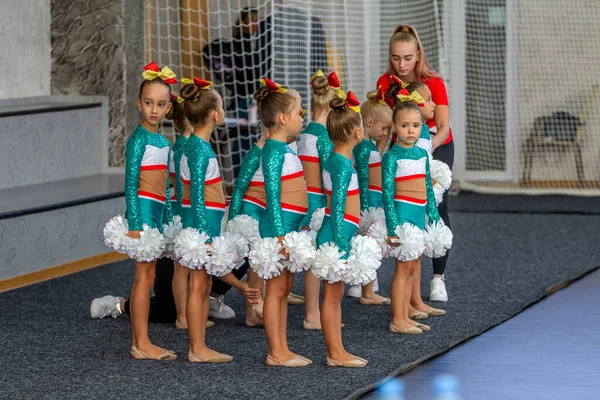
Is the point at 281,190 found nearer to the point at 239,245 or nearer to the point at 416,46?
the point at 239,245

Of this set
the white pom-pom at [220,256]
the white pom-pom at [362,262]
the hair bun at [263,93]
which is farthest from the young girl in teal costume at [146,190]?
the white pom-pom at [362,262]

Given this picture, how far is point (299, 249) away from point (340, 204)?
8.5 inches

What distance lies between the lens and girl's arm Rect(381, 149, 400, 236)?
402cm

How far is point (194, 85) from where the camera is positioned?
3645 millimetres

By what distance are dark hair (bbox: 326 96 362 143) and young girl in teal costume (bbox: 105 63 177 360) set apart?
0.61 m

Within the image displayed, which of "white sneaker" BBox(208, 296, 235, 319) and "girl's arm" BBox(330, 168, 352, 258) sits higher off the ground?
"girl's arm" BBox(330, 168, 352, 258)

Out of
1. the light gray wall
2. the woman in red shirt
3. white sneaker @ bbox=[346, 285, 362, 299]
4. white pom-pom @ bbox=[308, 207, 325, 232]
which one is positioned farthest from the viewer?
the light gray wall

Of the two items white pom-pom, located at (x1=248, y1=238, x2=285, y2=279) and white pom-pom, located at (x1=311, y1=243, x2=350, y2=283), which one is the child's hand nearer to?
white pom-pom, located at (x1=248, y1=238, x2=285, y2=279)

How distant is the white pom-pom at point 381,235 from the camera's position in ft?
13.4

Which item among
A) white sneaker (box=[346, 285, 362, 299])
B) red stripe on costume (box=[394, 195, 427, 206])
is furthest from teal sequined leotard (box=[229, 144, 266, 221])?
white sneaker (box=[346, 285, 362, 299])

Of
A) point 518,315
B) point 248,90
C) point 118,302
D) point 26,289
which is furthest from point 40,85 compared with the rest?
point 518,315

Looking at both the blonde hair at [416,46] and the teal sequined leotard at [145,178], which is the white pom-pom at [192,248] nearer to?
the teal sequined leotard at [145,178]

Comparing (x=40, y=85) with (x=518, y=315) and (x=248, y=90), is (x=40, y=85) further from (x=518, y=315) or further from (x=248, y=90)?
(x=518, y=315)

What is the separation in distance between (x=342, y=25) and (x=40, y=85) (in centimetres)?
236
